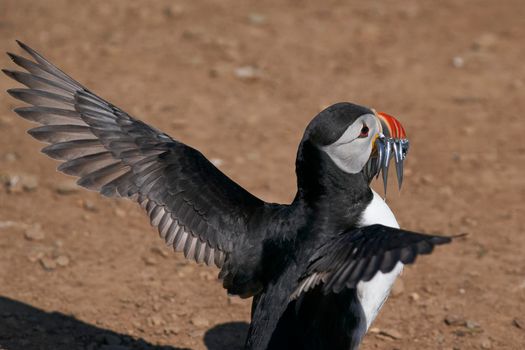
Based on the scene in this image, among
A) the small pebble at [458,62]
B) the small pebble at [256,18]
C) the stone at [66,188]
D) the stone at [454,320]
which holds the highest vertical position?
the small pebble at [256,18]

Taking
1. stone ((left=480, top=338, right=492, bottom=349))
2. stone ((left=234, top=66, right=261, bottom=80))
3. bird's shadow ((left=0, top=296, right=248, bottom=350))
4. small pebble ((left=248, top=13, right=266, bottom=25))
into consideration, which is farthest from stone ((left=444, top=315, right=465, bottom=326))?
small pebble ((left=248, top=13, right=266, bottom=25))

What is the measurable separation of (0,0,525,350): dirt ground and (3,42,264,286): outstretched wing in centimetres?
97

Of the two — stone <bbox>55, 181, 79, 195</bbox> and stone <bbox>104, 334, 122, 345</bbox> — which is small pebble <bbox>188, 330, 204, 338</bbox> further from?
stone <bbox>55, 181, 79, 195</bbox>

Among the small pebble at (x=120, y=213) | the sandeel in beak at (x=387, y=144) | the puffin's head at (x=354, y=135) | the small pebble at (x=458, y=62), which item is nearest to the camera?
the puffin's head at (x=354, y=135)

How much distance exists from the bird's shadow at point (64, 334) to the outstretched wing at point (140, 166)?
0.83 m

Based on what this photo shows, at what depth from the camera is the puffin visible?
4.84m

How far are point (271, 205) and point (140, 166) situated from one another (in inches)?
30.7

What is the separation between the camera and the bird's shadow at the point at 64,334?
595cm

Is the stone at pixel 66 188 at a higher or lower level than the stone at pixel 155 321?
higher

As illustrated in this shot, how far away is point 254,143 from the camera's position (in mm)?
8570

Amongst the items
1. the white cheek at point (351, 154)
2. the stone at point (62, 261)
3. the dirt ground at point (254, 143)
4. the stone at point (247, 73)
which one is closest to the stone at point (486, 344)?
the dirt ground at point (254, 143)

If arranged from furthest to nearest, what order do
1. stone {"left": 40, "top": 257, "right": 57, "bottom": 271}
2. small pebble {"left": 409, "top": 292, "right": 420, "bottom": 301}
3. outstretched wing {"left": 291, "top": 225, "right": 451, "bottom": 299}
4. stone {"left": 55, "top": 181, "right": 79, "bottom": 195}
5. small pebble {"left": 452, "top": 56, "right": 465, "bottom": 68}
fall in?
1. small pebble {"left": 452, "top": 56, "right": 465, "bottom": 68}
2. stone {"left": 55, "top": 181, "right": 79, "bottom": 195}
3. stone {"left": 40, "top": 257, "right": 57, "bottom": 271}
4. small pebble {"left": 409, "top": 292, "right": 420, "bottom": 301}
5. outstretched wing {"left": 291, "top": 225, "right": 451, "bottom": 299}

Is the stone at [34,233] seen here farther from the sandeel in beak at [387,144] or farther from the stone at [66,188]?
the sandeel in beak at [387,144]

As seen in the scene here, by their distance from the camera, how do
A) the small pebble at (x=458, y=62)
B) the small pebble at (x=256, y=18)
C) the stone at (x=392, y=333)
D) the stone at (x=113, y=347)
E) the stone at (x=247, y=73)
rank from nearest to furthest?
the stone at (x=113, y=347), the stone at (x=392, y=333), the stone at (x=247, y=73), the small pebble at (x=458, y=62), the small pebble at (x=256, y=18)
